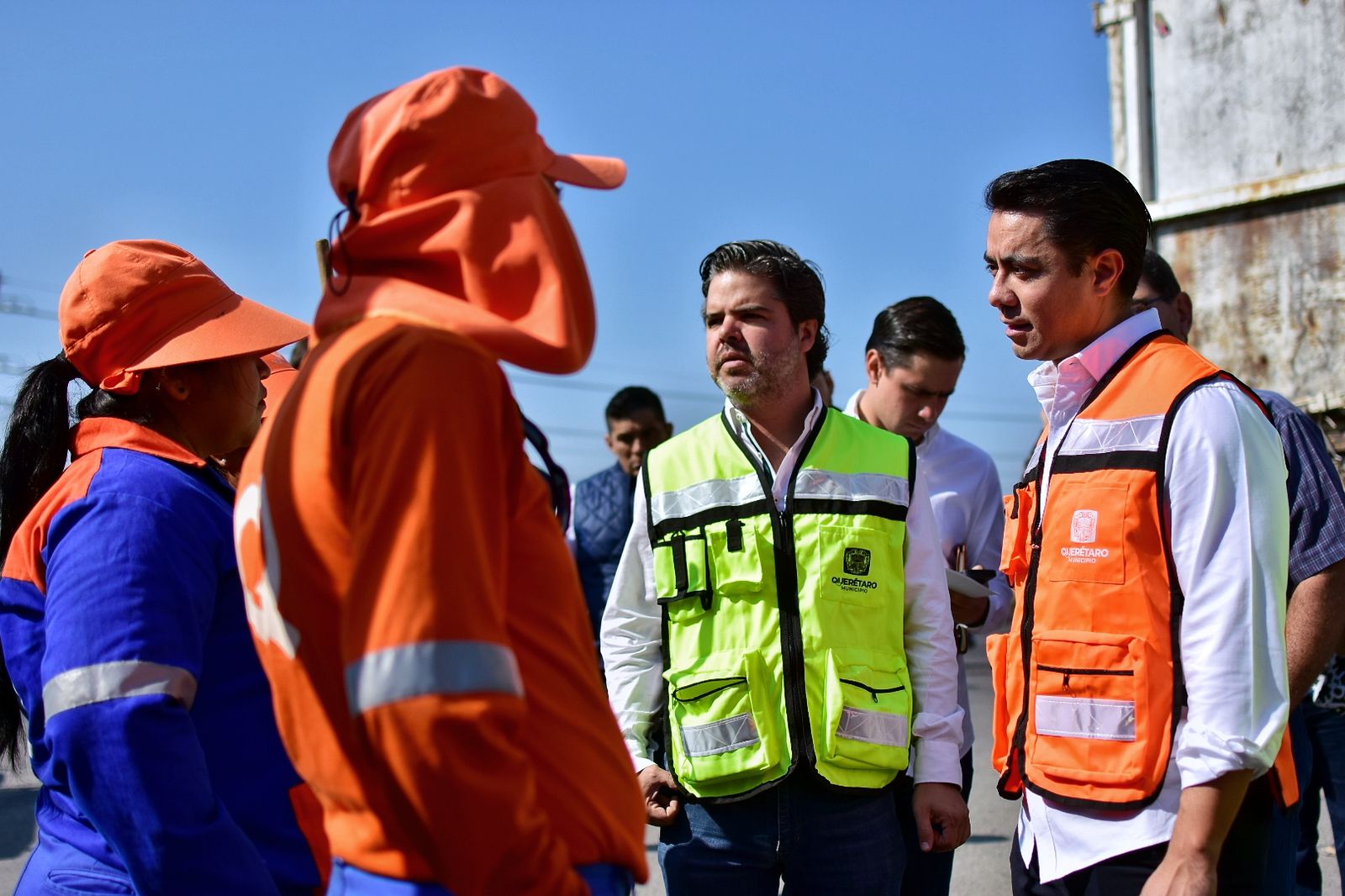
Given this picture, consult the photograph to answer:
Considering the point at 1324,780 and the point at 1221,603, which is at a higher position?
the point at 1221,603

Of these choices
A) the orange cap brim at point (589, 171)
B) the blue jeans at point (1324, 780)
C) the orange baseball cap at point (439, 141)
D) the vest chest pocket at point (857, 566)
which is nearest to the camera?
the orange baseball cap at point (439, 141)

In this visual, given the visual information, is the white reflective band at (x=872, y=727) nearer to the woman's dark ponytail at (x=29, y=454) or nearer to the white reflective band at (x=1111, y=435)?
the white reflective band at (x=1111, y=435)

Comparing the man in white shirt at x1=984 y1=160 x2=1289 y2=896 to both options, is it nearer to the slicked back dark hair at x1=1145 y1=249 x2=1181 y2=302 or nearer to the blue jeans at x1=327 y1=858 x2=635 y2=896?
the blue jeans at x1=327 y1=858 x2=635 y2=896

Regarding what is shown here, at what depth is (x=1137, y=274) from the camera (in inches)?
110

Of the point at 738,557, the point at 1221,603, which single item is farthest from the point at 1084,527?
the point at 738,557

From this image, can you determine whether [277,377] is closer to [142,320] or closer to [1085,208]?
[142,320]

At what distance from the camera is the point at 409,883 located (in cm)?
155

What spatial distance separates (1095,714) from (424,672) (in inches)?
59.8

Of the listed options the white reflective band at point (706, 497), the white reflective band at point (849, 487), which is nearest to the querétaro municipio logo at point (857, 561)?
the white reflective band at point (849, 487)

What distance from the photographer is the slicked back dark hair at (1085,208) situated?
108 inches

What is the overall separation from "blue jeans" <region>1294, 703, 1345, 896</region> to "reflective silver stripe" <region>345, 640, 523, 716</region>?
A: 3.64 m

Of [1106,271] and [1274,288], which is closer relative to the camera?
[1106,271]

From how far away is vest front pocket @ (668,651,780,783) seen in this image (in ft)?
10.0

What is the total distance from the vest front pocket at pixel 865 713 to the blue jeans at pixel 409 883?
1386 mm
